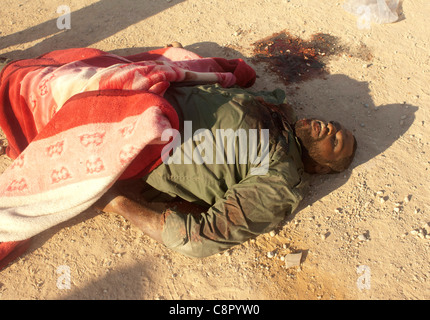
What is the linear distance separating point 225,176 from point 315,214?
85cm

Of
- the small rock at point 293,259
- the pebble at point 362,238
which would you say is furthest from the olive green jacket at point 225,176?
the pebble at point 362,238

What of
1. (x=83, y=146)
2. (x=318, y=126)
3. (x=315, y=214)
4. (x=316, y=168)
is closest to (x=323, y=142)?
(x=318, y=126)

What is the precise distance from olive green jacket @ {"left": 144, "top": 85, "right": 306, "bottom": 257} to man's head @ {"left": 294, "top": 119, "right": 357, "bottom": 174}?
0.13 m

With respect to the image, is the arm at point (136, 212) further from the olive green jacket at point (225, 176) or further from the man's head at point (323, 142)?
the man's head at point (323, 142)

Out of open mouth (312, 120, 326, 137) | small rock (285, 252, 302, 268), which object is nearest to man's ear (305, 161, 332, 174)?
open mouth (312, 120, 326, 137)

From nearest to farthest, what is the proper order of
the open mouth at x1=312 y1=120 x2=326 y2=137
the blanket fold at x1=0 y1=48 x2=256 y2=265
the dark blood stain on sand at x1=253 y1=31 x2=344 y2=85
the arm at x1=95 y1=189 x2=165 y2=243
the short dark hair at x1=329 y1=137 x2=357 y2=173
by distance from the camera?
the blanket fold at x1=0 y1=48 x2=256 y2=265 → the arm at x1=95 y1=189 x2=165 y2=243 → the open mouth at x1=312 y1=120 x2=326 y2=137 → the short dark hair at x1=329 y1=137 x2=357 y2=173 → the dark blood stain on sand at x1=253 y1=31 x2=344 y2=85

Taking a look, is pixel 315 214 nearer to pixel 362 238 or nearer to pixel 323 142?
pixel 362 238

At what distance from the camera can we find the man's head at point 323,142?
2.64 meters

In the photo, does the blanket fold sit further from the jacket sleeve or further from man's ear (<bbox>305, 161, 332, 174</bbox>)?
man's ear (<bbox>305, 161, 332, 174</bbox>)

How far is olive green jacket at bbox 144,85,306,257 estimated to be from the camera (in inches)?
92.4

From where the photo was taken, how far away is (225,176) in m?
2.50

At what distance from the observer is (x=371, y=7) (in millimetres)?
4156

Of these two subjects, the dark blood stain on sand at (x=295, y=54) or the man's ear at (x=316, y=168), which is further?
the dark blood stain on sand at (x=295, y=54)

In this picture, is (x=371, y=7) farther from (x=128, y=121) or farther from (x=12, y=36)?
(x=12, y=36)
